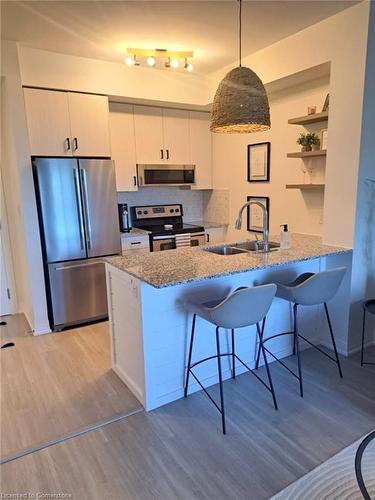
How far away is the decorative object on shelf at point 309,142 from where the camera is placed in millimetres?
3193

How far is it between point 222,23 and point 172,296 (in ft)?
7.00

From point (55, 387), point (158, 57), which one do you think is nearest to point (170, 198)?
point (158, 57)

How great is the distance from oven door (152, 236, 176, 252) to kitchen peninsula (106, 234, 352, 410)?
1198mm

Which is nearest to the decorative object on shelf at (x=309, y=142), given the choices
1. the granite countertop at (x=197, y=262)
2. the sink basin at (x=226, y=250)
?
the granite countertop at (x=197, y=262)

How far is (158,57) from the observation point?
3.26 metres

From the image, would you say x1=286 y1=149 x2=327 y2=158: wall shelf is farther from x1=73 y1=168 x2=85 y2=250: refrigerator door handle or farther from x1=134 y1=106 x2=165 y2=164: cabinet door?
x1=73 y1=168 x2=85 y2=250: refrigerator door handle

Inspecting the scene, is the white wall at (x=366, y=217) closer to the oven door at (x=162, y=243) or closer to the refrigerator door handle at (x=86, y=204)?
the oven door at (x=162, y=243)

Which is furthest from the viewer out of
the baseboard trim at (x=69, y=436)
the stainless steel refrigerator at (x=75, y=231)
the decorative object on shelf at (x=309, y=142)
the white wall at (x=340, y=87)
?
the stainless steel refrigerator at (x=75, y=231)

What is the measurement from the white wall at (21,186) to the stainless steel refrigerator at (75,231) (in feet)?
0.26

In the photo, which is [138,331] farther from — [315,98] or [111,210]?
[315,98]

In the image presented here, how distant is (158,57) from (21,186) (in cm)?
178

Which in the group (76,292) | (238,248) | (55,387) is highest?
(238,248)

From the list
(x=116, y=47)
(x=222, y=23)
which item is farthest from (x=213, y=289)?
(x=116, y=47)

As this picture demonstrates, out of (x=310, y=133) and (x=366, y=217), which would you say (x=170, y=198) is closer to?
(x=310, y=133)
